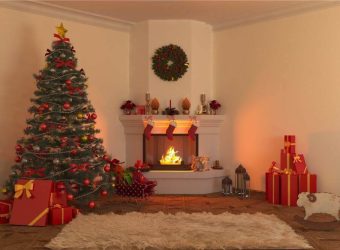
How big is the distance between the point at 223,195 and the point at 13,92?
333cm

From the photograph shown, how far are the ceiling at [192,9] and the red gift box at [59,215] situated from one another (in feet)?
9.36

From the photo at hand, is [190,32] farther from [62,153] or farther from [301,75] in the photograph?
[62,153]

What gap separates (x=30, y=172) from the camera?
464cm

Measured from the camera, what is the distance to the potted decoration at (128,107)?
21.4 feet

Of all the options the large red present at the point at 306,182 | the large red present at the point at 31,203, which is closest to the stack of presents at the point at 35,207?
the large red present at the point at 31,203

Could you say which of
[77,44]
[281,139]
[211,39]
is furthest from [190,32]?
[281,139]

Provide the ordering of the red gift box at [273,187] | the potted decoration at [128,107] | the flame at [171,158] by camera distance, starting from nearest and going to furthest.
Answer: the red gift box at [273,187] < the flame at [171,158] < the potted decoration at [128,107]

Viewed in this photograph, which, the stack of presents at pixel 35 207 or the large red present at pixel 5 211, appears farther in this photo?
the large red present at pixel 5 211

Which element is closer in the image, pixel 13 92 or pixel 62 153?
pixel 62 153

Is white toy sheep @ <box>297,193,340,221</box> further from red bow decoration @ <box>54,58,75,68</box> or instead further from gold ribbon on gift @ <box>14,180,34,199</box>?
red bow decoration @ <box>54,58,75,68</box>

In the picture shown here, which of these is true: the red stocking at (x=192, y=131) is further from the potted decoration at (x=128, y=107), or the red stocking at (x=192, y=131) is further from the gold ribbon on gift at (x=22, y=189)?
the gold ribbon on gift at (x=22, y=189)

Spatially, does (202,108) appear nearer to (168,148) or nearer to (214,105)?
(214,105)

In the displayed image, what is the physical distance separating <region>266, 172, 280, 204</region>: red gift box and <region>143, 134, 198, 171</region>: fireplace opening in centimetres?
137

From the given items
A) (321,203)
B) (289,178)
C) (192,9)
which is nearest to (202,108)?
(192,9)
